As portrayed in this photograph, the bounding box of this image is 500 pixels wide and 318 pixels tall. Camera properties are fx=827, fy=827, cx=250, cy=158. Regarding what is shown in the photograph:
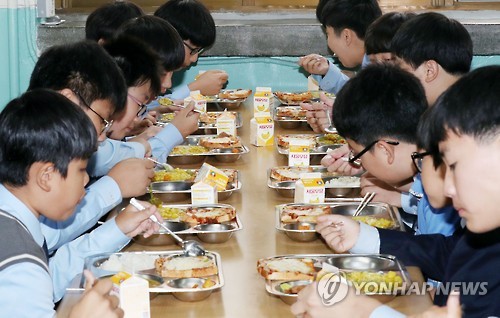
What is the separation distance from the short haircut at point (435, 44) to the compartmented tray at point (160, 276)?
4.06ft

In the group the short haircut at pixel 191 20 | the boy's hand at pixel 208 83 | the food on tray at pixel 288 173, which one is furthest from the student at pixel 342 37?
the food on tray at pixel 288 173

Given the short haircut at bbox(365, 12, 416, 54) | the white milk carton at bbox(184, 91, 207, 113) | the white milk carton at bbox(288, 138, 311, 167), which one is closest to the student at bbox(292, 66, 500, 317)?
the white milk carton at bbox(288, 138, 311, 167)

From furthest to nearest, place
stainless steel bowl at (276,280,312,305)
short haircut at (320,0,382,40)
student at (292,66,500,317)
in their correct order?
short haircut at (320,0,382,40)
stainless steel bowl at (276,280,312,305)
student at (292,66,500,317)

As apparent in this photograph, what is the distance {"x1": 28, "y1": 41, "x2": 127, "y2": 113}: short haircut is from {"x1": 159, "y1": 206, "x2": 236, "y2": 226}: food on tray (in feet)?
1.15

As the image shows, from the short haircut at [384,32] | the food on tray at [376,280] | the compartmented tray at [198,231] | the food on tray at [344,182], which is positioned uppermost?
the short haircut at [384,32]

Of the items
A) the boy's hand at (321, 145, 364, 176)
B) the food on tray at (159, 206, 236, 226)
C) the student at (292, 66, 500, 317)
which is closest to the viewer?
the student at (292, 66, 500, 317)

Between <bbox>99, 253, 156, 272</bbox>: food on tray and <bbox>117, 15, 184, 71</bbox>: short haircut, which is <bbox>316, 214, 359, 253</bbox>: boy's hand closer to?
<bbox>99, 253, 156, 272</bbox>: food on tray

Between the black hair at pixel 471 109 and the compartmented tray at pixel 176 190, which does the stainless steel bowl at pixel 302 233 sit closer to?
the compartmented tray at pixel 176 190

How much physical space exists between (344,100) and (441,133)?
2.73 ft

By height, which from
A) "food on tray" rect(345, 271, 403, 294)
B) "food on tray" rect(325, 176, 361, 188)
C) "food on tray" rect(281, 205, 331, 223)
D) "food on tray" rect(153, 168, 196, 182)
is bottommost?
"food on tray" rect(153, 168, 196, 182)

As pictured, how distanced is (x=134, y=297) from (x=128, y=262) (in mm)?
321

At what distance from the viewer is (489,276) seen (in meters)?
1.68

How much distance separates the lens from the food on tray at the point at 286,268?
1.88 metres

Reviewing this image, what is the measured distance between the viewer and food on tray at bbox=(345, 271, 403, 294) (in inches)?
70.9
